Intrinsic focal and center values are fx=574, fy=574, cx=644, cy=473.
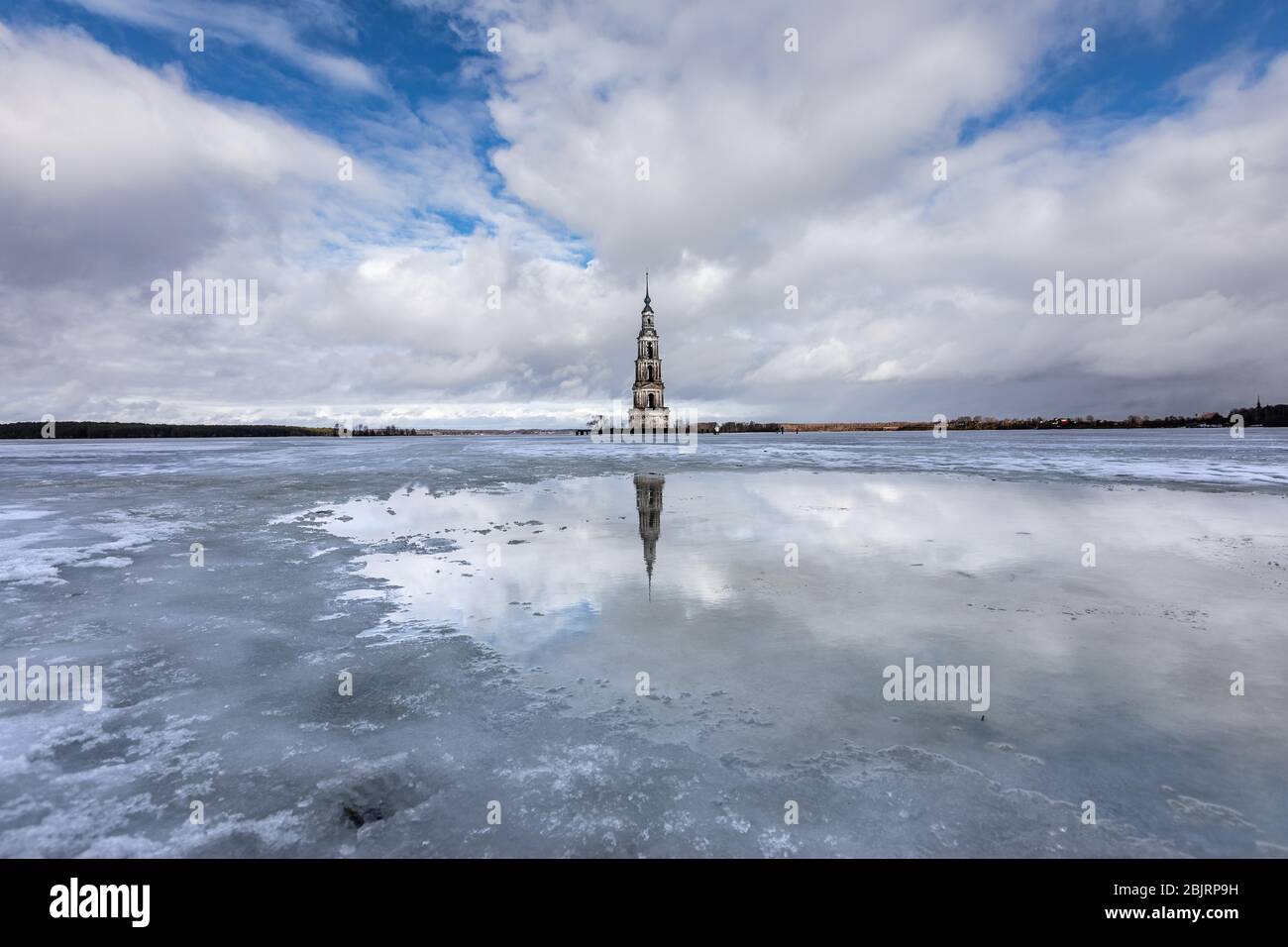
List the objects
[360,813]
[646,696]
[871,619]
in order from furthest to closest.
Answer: [871,619] → [646,696] → [360,813]

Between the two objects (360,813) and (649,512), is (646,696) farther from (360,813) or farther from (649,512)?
(649,512)

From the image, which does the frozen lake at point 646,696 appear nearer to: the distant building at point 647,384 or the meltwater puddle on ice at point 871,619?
the meltwater puddle on ice at point 871,619

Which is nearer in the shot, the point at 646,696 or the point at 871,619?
the point at 646,696

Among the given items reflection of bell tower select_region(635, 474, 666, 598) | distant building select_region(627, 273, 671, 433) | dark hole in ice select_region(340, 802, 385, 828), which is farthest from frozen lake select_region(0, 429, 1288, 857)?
distant building select_region(627, 273, 671, 433)

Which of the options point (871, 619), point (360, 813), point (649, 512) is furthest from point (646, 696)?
point (649, 512)

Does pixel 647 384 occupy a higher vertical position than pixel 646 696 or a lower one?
higher

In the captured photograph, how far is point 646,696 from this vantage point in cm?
534

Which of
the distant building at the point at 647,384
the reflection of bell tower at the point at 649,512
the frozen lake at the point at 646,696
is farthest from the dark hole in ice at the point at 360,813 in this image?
the distant building at the point at 647,384

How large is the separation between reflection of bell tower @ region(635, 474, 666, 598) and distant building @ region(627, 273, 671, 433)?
107123mm

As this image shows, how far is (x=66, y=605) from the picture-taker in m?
7.86

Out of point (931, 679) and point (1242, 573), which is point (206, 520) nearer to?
point (931, 679)

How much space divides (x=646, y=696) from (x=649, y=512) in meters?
11.2
